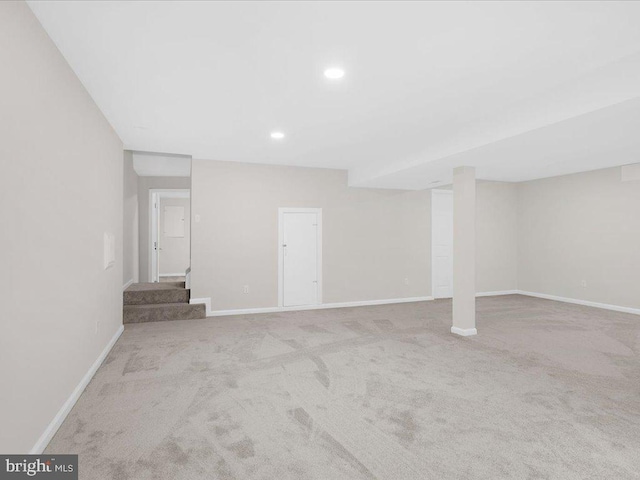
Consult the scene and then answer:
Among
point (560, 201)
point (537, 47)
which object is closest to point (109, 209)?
point (537, 47)

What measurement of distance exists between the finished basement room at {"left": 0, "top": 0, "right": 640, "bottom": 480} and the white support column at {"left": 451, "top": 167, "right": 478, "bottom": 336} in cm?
3

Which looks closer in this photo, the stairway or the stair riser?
the stairway

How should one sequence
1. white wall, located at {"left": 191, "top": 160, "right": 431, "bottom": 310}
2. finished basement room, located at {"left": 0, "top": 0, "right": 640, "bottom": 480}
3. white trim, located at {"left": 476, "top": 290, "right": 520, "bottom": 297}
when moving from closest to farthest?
finished basement room, located at {"left": 0, "top": 0, "right": 640, "bottom": 480}
white wall, located at {"left": 191, "top": 160, "right": 431, "bottom": 310}
white trim, located at {"left": 476, "top": 290, "right": 520, "bottom": 297}

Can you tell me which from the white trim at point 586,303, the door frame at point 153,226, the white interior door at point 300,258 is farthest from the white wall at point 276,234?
the white trim at point 586,303

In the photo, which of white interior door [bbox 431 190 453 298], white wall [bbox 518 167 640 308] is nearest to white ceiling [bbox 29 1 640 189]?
white wall [bbox 518 167 640 308]

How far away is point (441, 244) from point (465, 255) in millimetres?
2965

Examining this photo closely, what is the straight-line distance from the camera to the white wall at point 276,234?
606cm

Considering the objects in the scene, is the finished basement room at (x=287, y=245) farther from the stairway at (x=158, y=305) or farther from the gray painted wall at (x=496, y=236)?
the gray painted wall at (x=496, y=236)

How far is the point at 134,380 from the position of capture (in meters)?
3.34

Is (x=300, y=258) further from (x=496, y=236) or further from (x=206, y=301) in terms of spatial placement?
(x=496, y=236)

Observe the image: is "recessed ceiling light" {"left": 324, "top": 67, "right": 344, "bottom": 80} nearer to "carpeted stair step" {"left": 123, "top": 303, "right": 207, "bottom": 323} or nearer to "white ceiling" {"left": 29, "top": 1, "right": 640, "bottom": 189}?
"white ceiling" {"left": 29, "top": 1, "right": 640, "bottom": 189}

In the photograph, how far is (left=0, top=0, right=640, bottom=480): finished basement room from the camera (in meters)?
2.08
